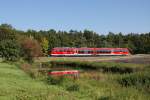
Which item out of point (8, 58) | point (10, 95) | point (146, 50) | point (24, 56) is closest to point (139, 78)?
point (10, 95)

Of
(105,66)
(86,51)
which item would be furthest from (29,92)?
(86,51)

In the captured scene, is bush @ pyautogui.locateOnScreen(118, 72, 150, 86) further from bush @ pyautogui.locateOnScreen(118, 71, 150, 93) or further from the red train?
the red train

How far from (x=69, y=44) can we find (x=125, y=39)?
31.0 m

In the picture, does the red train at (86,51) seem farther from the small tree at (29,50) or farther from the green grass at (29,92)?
the green grass at (29,92)

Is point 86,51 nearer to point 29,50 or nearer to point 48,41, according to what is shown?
point 29,50

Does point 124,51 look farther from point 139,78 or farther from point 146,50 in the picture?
point 139,78

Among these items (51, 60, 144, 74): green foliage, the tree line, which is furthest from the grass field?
the tree line

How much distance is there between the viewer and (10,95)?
50.7ft

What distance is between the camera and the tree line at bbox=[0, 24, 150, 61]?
223 feet

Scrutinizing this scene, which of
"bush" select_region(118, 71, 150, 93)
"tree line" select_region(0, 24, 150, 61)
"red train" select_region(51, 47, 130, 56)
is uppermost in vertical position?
"tree line" select_region(0, 24, 150, 61)

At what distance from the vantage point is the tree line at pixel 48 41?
223 ft

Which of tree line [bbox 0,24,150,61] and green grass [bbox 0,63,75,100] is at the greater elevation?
tree line [bbox 0,24,150,61]

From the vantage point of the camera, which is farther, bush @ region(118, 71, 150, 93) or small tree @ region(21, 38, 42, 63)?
small tree @ region(21, 38, 42, 63)

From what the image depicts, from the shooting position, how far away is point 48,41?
136m
